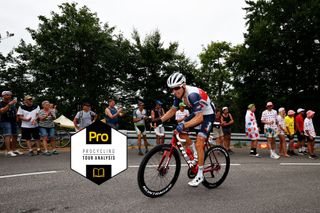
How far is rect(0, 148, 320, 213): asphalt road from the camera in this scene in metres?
3.81

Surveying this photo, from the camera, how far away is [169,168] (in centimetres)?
452

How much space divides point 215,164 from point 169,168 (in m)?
1.10

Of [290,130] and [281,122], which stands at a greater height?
[281,122]

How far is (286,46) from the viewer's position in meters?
23.9

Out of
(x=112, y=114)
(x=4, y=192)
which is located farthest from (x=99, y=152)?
(x=112, y=114)

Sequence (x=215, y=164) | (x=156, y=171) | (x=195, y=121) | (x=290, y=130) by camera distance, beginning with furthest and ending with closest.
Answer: (x=290, y=130)
(x=215, y=164)
(x=195, y=121)
(x=156, y=171)

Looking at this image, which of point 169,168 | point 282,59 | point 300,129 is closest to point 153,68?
point 282,59

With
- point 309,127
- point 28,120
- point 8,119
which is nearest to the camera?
point 8,119

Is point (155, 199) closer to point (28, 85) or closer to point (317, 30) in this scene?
point (317, 30)

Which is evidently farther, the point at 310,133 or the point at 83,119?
the point at 310,133

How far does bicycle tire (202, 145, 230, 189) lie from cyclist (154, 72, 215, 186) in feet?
1.10

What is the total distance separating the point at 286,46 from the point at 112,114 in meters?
19.0

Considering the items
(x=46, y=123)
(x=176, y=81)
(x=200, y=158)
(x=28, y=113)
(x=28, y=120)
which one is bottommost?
(x=200, y=158)

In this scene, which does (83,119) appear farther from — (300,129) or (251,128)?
(300,129)
